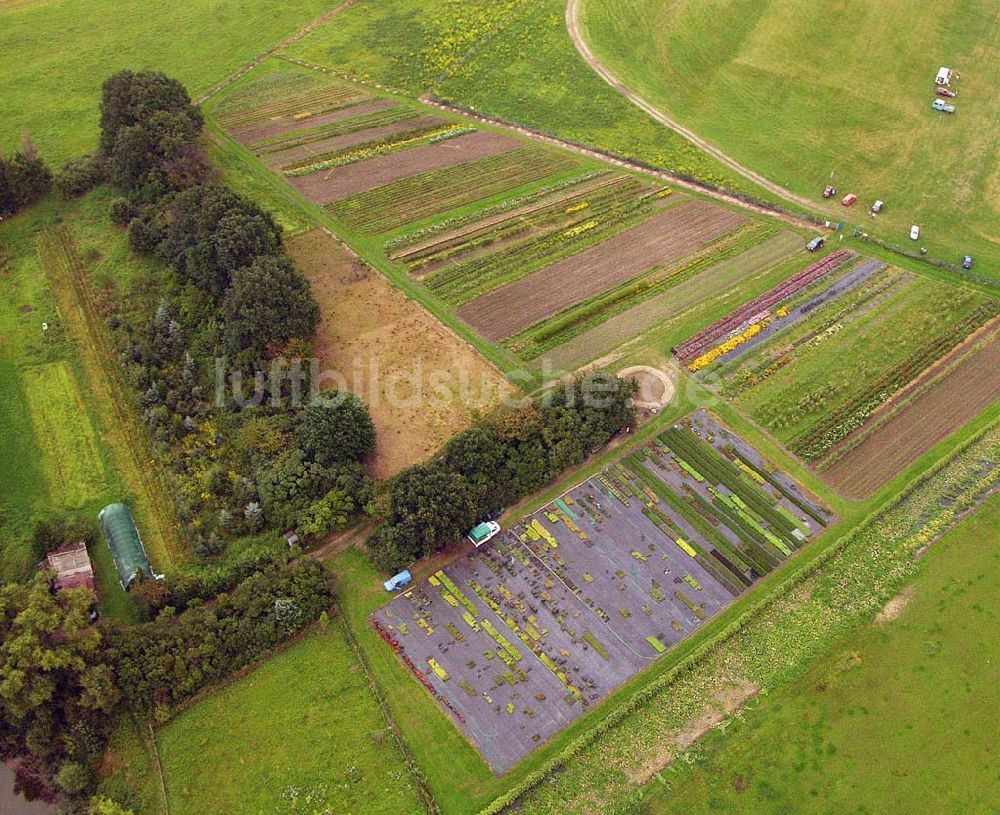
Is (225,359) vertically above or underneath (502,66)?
underneath

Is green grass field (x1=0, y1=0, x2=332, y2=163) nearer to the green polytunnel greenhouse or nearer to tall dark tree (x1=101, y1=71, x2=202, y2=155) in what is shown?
tall dark tree (x1=101, y1=71, x2=202, y2=155)

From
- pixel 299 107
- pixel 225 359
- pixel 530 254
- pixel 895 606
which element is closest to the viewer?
pixel 895 606

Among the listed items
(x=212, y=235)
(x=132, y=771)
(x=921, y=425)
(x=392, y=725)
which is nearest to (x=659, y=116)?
(x=921, y=425)

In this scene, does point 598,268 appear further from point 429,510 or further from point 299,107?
point 299,107

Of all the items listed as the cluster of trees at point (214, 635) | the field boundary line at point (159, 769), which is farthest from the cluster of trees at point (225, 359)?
the field boundary line at point (159, 769)

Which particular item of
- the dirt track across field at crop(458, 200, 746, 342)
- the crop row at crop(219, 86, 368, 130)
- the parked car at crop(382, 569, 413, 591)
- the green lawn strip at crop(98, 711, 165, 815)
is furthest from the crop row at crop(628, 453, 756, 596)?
the crop row at crop(219, 86, 368, 130)

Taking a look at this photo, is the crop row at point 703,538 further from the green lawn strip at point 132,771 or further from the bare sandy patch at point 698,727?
the green lawn strip at point 132,771

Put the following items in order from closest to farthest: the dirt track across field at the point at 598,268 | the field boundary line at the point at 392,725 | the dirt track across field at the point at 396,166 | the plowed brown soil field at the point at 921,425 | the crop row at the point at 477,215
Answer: the field boundary line at the point at 392,725
the plowed brown soil field at the point at 921,425
the dirt track across field at the point at 598,268
the crop row at the point at 477,215
the dirt track across field at the point at 396,166

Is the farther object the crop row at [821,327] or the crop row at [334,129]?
the crop row at [334,129]
